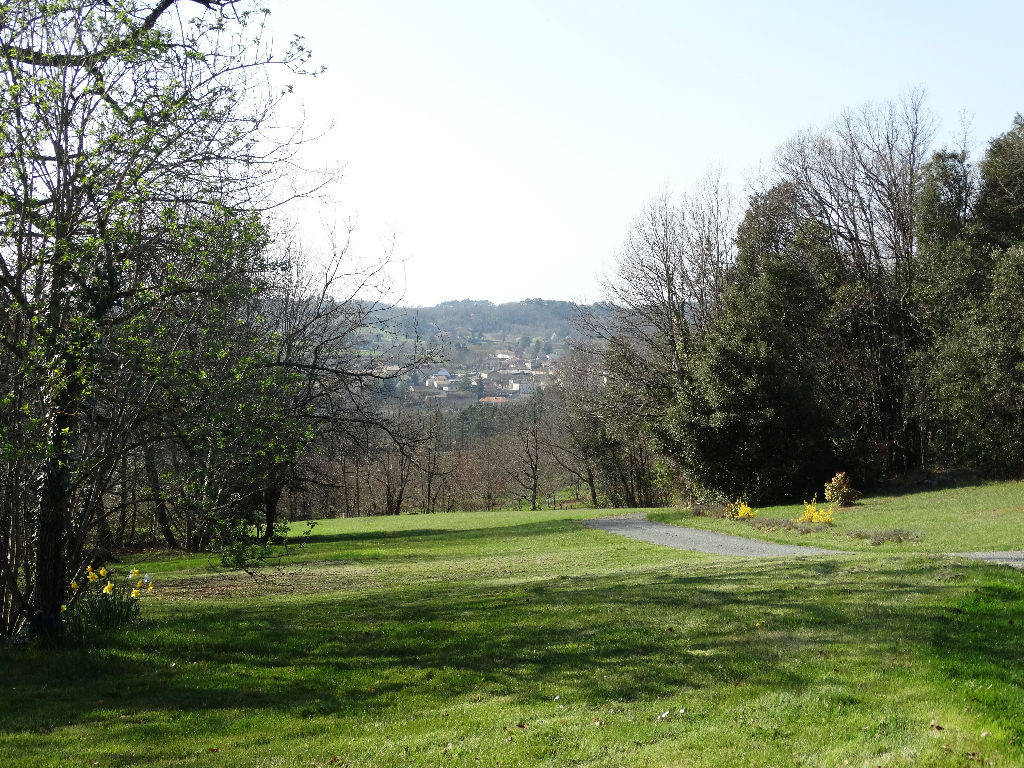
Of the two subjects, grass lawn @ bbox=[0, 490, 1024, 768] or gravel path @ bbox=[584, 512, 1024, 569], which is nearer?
grass lawn @ bbox=[0, 490, 1024, 768]

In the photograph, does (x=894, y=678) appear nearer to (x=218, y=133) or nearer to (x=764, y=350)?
(x=218, y=133)

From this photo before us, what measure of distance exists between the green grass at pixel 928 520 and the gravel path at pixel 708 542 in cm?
53

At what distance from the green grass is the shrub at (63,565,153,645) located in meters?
13.7

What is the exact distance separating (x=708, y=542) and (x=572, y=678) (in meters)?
13.4

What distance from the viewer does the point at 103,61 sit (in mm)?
8938

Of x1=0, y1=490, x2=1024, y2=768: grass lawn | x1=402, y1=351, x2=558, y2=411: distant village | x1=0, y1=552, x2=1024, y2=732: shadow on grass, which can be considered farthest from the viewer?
x1=402, y1=351, x2=558, y2=411: distant village

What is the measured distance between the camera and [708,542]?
19.4 metres

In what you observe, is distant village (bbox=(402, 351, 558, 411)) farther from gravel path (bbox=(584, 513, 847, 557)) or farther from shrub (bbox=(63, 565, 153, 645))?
shrub (bbox=(63, 565, 153, 645))

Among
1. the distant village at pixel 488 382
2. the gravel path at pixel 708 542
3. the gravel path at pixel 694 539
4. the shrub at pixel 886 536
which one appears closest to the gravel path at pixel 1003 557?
the gravel path at pixel 708 542

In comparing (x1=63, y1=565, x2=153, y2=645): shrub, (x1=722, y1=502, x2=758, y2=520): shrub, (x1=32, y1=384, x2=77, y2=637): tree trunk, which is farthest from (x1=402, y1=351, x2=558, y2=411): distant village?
(x1=32, y1=384, x2=77, y2=637): tree trunk

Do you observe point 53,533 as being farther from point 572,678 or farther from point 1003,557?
point 1003,557

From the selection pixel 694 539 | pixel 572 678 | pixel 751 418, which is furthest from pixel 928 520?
pixel 572 678

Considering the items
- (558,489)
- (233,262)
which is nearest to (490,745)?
(233,262)

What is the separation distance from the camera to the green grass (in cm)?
1535
